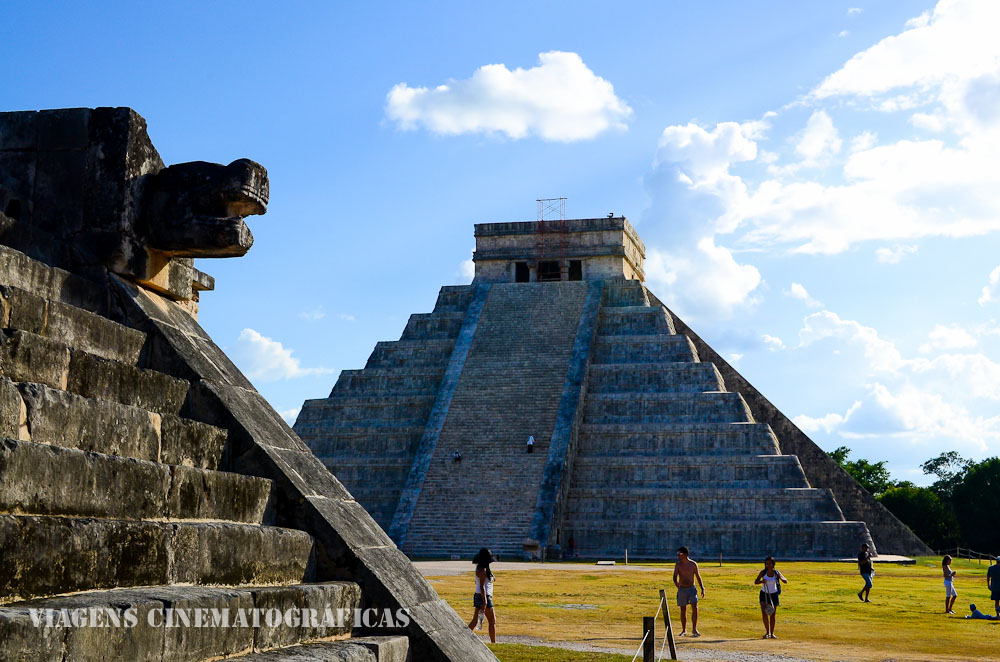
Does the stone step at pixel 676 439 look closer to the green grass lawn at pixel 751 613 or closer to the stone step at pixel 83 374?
the green grass lawn at pixel 751 613

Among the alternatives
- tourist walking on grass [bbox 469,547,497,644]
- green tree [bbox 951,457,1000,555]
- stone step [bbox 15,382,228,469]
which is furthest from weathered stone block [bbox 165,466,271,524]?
green tree [bbox 951,457,1000,555]

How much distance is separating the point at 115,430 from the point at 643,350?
98.6 ft

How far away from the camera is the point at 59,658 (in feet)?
10.4

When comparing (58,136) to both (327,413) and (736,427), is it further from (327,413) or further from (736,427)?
(327,413)

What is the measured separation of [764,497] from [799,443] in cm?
732

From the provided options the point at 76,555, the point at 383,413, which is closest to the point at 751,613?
the point at 76,555

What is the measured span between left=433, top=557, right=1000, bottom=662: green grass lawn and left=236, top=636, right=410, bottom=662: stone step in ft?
14.8

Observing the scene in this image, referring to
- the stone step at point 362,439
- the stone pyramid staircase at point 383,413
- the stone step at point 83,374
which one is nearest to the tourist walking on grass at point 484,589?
the stone step at point 83,374

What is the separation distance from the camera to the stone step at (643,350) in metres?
33.2

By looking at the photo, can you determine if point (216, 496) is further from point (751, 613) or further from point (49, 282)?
point (751, 613)

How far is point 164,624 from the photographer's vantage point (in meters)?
3.58

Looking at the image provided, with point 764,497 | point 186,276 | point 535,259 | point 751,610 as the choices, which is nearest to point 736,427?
point 764,497

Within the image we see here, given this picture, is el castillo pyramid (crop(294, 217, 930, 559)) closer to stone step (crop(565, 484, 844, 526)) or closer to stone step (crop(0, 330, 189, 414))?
stone step (crop(565, 484, 844, 526))

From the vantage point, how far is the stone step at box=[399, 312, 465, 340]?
3628cm
